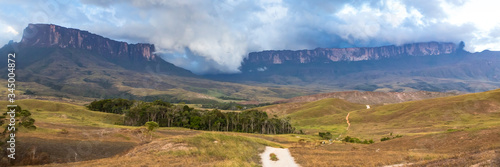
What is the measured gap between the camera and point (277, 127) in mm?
124375

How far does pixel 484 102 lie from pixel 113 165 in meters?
148

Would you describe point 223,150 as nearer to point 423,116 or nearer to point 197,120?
point 197,120

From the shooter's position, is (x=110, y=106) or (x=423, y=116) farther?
(x=110, y=106)

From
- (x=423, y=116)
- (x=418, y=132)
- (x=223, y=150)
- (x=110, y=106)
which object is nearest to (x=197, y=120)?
(x=110, y=106)

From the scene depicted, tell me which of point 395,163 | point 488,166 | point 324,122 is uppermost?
point 488,166

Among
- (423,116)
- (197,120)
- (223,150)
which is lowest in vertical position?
(197,120)

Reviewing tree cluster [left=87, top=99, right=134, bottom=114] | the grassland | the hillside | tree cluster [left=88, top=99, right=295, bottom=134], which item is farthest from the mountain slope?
tree cluster [left=87, top=99, right=134, bottom=114]

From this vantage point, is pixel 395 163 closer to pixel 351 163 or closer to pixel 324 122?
pixel 351 163

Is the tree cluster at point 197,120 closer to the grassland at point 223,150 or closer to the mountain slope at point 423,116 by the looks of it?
the mountain slope at point 423,116

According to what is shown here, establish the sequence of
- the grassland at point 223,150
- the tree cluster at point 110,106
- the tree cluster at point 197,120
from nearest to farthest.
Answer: the grassland at point 223,150
the tree cluster at point 197,120
the tree cluster at point 110,106

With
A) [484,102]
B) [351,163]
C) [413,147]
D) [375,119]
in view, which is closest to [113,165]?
[351,163]

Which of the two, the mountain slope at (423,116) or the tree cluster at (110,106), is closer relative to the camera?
the mountain slope at (423,116)

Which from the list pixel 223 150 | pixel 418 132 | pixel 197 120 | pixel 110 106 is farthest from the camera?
pixel 110 106

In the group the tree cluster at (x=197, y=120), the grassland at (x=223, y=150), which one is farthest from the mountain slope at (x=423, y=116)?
the grassland at (x=223, y=150)
